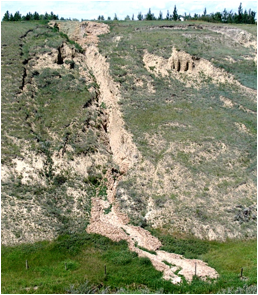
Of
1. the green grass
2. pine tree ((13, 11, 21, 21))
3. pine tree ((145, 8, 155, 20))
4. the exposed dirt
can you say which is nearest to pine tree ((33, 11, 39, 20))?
pine tree ((13, 11, 21, 21))

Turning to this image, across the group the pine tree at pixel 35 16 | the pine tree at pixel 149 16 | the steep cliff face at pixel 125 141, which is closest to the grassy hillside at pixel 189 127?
the steep cliff face at pixel 125 141

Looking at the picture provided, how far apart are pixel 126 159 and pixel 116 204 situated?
4503 millimetres

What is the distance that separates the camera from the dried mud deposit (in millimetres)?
19734

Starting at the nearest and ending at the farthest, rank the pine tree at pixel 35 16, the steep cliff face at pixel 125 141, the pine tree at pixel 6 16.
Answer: the steep cliff face at pixel 125 141 < the pine tree at pixel 6 16 < the pine tree at pixel 35 16

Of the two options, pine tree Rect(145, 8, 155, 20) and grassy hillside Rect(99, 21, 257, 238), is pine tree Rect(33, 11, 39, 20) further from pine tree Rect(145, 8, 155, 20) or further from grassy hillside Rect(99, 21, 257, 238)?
pine tree Rect(145, 8, 155, 20)

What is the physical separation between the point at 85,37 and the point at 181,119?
682 inches

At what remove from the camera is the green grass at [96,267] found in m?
17.3

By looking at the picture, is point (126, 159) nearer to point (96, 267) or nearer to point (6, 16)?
point (96, 267)

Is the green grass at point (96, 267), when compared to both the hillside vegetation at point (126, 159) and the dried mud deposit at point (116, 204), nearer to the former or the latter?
the hillside vegetation at point (126, 159)

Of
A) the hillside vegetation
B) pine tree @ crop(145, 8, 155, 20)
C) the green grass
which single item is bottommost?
the green grass

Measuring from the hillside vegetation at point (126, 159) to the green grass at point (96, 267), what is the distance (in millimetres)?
68

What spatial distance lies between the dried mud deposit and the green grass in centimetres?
72

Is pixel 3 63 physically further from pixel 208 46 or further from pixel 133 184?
pixel 208 46

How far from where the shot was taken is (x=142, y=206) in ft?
80.1
